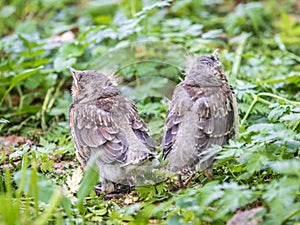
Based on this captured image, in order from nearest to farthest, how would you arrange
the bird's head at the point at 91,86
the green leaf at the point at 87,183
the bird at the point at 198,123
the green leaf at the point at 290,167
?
1. the green leaf at the point at 290,167
2. the green leaf at the point at 87,183
3. the bird at the point at 198,123
4. the bird's head at the point at 91,86

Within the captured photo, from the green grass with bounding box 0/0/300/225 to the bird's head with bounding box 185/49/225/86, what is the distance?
0.45 m

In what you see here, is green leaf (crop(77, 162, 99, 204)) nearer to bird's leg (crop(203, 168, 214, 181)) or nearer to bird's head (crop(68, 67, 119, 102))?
bird's leg (crop(203, 168, 214, 181))

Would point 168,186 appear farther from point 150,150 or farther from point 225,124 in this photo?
point 225,124

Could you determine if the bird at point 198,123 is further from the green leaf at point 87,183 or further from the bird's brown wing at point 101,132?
the green leaf at point 87,183

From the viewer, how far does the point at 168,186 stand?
422 cm

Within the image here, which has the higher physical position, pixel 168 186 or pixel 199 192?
pixel 199 192

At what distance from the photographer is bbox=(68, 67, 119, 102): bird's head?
15.0 feet

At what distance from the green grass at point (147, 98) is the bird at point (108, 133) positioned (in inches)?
6.7

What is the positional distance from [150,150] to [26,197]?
34.1 inches

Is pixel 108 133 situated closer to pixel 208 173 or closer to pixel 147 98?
→ pixel 208 173

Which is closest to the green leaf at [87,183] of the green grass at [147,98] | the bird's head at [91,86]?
the green grass at [147,98]

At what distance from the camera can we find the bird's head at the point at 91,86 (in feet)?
15.0

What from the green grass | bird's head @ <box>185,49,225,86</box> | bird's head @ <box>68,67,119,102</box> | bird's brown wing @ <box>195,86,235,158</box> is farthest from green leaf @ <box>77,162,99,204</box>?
bird's head @ <box>185,49,225,86</box>

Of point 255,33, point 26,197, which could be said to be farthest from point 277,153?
point 255,33
